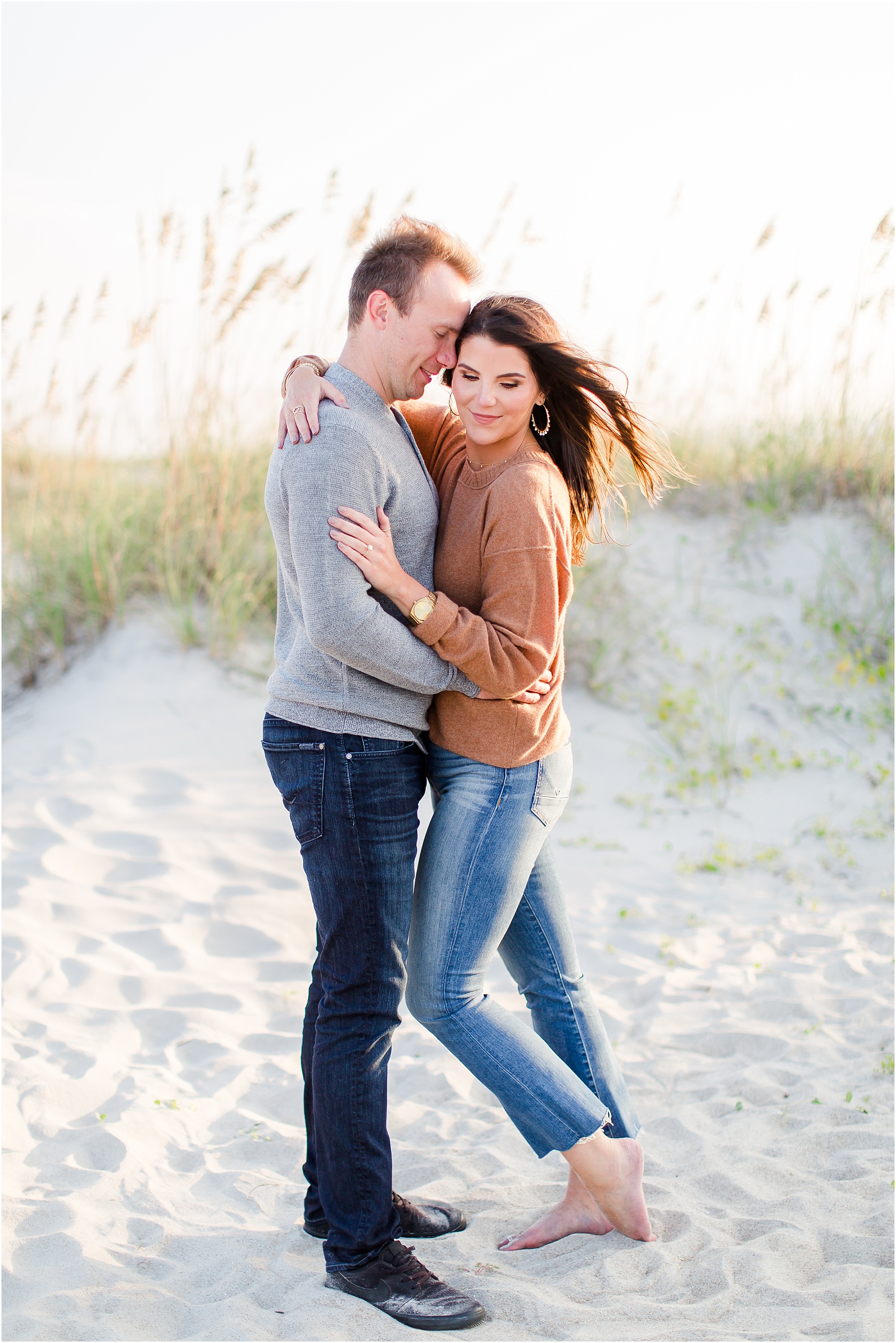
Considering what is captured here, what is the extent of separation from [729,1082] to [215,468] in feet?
14.5

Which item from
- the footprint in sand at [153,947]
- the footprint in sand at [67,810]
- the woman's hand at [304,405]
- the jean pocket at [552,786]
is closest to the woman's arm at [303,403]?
the woman's hand at [304,405]

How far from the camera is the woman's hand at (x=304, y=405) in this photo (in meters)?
2.02

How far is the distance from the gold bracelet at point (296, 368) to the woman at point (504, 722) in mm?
132

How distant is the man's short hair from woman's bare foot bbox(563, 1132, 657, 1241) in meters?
1.84

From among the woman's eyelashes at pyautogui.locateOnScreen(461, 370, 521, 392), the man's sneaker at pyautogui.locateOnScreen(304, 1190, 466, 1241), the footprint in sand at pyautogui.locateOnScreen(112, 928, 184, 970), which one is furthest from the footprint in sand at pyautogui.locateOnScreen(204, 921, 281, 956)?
the woman's eyelashes at pyautogui.locateOnScreen(461, 370, 521, 392)

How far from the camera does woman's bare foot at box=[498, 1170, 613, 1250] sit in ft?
7.75

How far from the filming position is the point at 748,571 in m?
6.93

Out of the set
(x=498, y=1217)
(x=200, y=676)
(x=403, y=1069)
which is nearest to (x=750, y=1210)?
(x=498, y=1217)

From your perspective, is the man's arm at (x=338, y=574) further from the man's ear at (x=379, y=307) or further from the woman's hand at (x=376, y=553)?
the man's ear at (x=379, y=307)

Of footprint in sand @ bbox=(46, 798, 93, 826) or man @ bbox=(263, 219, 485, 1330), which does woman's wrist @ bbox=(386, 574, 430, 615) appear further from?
footprint in sand @ bbox=(46, 798, 93, 826)

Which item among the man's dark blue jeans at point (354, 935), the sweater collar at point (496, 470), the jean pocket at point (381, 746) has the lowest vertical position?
the man's dark blue jeans at point (354, 935)

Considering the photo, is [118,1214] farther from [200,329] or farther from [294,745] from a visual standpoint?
[200,329]

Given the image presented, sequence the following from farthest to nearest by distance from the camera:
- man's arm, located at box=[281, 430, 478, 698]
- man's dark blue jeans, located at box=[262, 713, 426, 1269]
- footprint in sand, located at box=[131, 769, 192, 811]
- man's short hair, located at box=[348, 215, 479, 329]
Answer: footprint in sand, located at box=[131, 769, 192, 811]
man's short hair, located at box=[348, 215, 479, 329]
man's dark blue jeans, located at box=[262, 713, 426, 1269]
man's arm, located at box=[281, 430, 478, 698]

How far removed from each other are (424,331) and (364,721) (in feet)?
2.73
